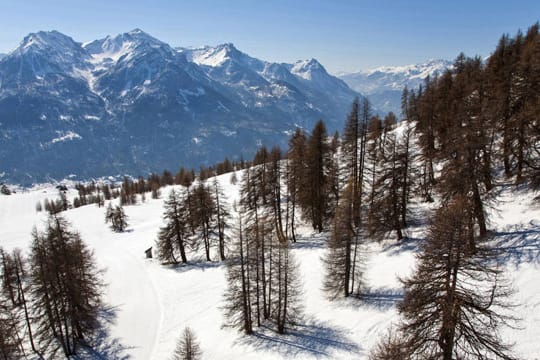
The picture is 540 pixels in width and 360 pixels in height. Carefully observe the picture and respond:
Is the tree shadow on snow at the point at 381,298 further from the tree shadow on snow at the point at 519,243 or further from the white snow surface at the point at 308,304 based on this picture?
the tree shadow on snow at the point at 519,243

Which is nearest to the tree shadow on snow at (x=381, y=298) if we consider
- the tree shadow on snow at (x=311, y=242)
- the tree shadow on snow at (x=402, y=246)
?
the tree shadow on snow at (x=402, y=246)

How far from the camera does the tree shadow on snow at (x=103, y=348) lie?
1194 inches

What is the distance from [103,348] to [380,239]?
3053 centimetres

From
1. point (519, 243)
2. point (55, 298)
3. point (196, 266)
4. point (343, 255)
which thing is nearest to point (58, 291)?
point (55, 298)

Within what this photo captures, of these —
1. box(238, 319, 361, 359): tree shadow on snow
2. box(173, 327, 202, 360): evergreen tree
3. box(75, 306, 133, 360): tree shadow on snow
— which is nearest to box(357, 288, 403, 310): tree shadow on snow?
box(238, 319, 361, 359): tree shadow on snow

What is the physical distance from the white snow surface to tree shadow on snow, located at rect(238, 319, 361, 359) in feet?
0.26

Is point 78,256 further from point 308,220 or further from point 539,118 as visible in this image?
point 539,118

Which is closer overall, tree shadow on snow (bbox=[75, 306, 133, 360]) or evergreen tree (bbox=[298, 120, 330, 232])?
tree shadow on snow (bbox=[75, 306, 133, 360])

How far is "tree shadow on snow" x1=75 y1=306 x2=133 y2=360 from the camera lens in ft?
99.5

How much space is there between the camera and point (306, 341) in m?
25.3

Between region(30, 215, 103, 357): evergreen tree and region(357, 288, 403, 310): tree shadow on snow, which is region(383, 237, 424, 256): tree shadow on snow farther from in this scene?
region(30, 215, 103, 357): evergreen tree

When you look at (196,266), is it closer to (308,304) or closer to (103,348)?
(103,348)

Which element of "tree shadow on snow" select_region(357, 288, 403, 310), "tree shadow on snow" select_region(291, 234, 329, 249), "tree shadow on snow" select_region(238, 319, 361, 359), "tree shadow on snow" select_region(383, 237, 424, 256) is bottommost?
"tree shadow on snow" select_region(238, 319, 361, 359)

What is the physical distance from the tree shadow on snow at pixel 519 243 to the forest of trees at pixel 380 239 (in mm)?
1460
